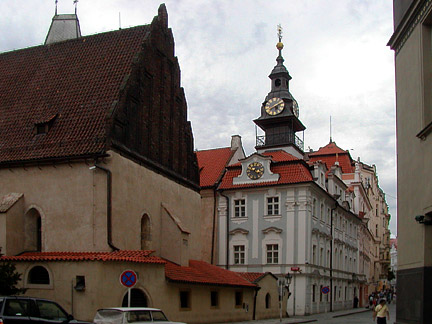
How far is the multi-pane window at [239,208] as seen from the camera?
45.3 metres

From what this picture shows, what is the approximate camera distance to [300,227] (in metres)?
42.5

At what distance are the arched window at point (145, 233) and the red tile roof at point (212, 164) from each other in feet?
61.3

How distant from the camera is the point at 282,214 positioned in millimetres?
43500

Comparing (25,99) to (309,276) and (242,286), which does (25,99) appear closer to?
(242,286)

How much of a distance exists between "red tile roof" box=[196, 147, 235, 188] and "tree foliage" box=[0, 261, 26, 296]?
2703 centimetres

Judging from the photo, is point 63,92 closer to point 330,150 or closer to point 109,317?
point 109,317

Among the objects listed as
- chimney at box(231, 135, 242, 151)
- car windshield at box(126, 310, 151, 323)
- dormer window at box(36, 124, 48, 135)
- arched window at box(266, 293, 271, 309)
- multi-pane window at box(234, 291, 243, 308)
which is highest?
chimney at box(231, 135, 242, 151)

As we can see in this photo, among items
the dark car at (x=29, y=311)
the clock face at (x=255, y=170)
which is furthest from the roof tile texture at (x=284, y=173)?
the dark car at (x=29, y=311)

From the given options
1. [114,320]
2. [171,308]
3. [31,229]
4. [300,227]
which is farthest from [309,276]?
[114,320]

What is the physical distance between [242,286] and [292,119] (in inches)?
1002

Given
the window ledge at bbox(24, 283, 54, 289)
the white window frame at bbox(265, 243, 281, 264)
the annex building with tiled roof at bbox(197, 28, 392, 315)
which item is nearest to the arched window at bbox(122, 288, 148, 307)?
the window ledge at bbox(24, 283, 54, 289)

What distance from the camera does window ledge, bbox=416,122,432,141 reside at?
13.2m

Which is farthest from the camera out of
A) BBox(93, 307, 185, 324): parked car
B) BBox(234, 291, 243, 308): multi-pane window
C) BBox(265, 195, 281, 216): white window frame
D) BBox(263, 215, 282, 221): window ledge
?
BBox(265, 195, 281, 216): white window frame

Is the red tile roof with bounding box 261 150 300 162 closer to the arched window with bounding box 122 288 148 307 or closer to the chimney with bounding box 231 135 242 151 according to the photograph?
the chimney with bounding box 231 135 242 151
